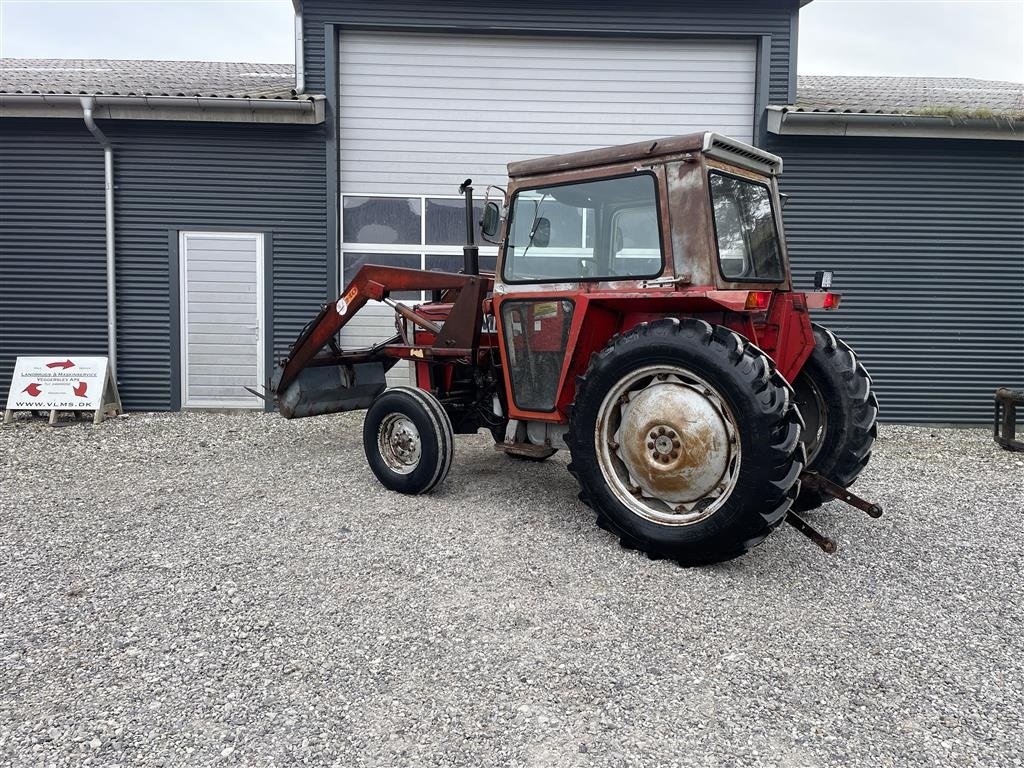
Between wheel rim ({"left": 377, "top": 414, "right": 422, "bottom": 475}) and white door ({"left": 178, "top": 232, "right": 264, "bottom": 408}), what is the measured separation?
4055 mm

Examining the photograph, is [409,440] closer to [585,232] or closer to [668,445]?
[585,232]

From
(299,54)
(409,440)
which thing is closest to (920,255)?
(409,440)

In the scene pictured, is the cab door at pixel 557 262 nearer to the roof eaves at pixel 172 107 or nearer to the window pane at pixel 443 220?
the window pane at pixel 443 220

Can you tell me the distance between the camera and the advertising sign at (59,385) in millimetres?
7699

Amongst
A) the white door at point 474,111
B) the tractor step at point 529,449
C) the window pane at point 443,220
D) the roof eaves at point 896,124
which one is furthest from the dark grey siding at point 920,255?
the tractor step at point 529,449

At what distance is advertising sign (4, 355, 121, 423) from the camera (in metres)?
7.70

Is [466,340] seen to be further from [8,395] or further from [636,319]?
[8,395]

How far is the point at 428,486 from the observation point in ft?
15.6

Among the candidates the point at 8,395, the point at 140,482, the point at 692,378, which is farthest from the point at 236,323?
the point at 692,378

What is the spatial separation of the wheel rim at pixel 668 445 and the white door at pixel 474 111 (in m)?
5.00

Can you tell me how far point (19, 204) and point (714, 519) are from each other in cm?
869

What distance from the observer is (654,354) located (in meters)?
3.56

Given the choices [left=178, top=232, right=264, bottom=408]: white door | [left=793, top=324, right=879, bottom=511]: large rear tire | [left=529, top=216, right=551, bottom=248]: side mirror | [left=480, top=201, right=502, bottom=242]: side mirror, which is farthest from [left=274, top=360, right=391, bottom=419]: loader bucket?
[left=793, top=324, right=879, bottom=511]: large rear tire

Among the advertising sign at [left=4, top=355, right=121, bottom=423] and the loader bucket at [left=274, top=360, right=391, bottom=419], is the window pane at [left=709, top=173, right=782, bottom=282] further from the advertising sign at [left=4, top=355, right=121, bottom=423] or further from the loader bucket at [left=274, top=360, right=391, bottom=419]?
the advertising sign at [left=4, top=355, right=121, bottom=423]
